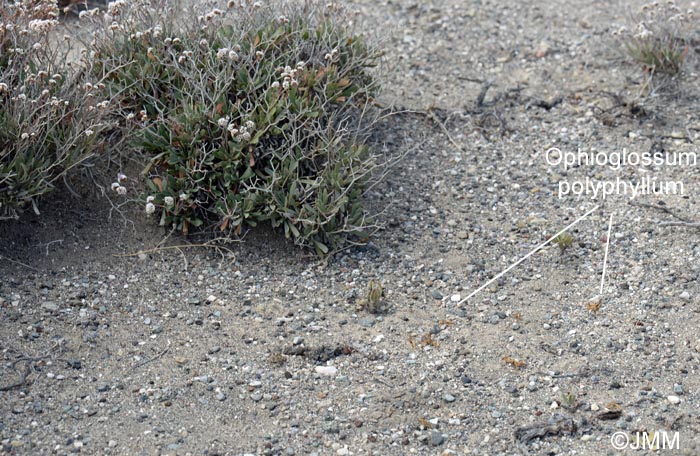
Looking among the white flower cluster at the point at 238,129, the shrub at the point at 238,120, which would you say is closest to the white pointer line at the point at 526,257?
the shrub at the point at 238,120

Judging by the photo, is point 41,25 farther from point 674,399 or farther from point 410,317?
point 674,399

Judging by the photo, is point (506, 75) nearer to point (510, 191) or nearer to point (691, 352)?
point (510, 191)

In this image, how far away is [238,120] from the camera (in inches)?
215

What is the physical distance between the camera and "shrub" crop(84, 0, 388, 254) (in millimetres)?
5266

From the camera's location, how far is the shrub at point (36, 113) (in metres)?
4.95

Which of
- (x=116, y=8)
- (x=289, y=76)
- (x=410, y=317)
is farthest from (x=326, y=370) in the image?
(x=116, y=8)

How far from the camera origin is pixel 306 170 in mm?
5543

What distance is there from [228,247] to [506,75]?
2922 mm

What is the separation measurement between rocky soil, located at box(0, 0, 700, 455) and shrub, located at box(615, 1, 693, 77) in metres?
0.30

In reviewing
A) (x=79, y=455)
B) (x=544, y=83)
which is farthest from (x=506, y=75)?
(x=79, y=455)

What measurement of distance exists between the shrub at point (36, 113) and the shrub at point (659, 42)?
4.05m

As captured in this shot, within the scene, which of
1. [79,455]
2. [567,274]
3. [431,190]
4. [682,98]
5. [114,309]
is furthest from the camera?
[682,98]

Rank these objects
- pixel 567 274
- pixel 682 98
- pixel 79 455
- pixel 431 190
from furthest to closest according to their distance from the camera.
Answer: pixel 682 98 < pixel 431 190 < pixel 567 274 < pixel 79 455

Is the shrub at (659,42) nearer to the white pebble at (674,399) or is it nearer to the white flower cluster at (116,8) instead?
the white pebble at (674,399)
